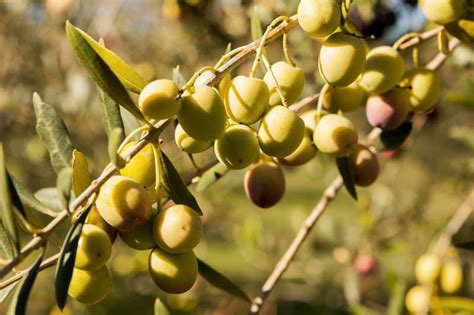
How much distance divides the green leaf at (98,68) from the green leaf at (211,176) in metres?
0.33

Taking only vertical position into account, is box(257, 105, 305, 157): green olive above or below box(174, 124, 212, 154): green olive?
below

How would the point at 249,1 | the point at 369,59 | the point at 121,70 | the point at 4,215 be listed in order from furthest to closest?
the point at 249,1
the point at 369,59
the point at 121,70
the point at 4,215

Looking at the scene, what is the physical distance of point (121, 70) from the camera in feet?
2.73

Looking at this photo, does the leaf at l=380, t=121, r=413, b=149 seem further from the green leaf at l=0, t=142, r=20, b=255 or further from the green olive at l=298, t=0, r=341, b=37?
the green leaf at l=0, t=142, r=20, b=255

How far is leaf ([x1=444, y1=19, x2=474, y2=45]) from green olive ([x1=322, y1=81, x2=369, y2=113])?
0.52 ft

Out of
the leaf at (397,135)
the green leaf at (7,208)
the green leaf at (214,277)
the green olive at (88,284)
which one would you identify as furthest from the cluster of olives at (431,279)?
the green leaf at (7,208)

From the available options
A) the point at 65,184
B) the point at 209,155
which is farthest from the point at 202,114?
the point at 209,155

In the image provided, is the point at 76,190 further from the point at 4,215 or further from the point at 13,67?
the point at 13,67

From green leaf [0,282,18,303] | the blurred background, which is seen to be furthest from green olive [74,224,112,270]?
the blurred background

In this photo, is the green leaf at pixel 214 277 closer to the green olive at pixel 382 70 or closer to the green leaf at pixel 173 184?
the green leaf at pixel 173 184

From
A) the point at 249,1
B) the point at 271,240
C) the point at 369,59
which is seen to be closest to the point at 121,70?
the point at 369,59

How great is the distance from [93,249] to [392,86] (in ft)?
1.58

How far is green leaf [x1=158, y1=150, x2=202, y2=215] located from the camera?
0.80m

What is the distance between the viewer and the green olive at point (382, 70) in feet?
3.07
